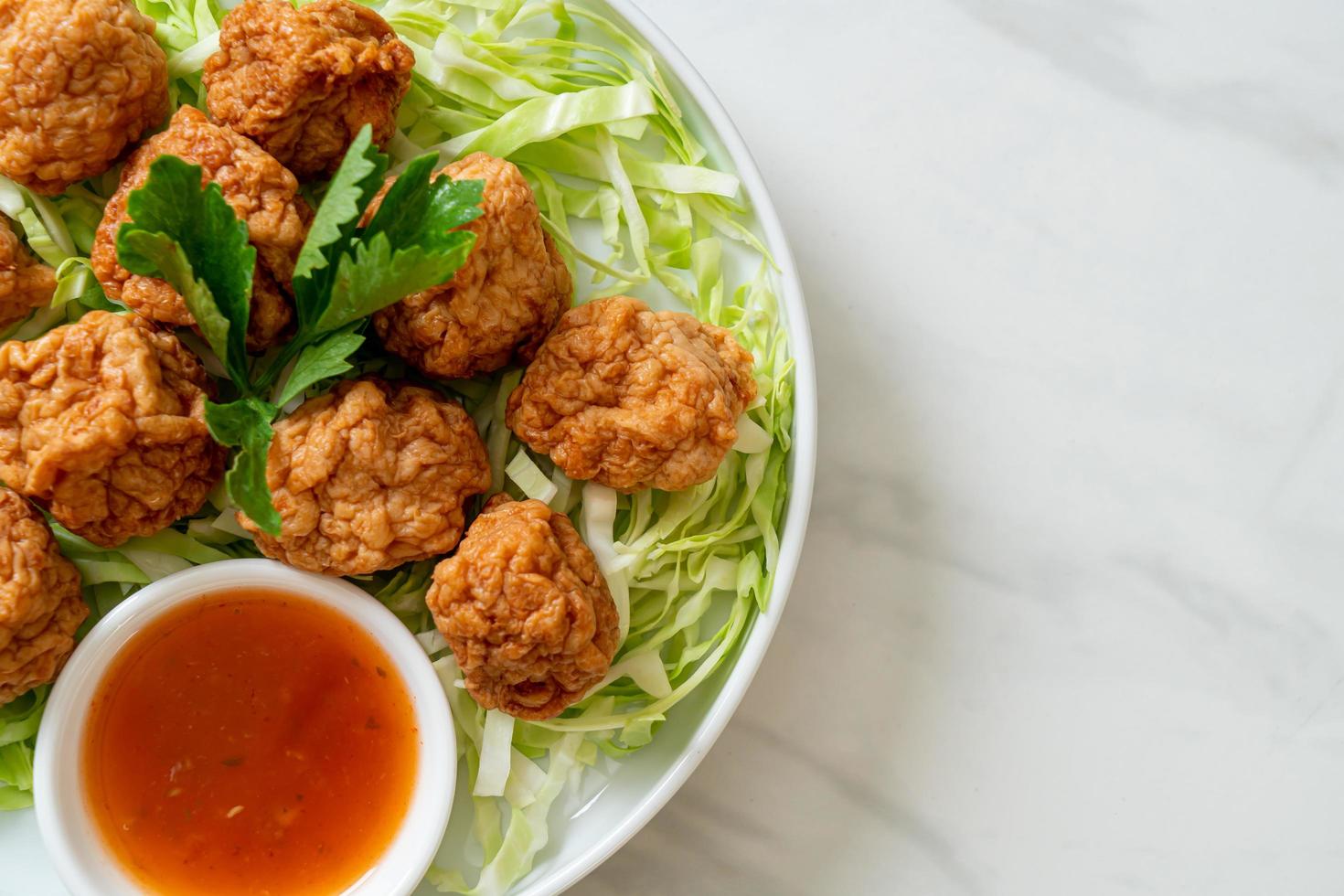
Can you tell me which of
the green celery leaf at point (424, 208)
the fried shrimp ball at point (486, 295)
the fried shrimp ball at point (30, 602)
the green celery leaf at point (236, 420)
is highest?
the green celery leaf at point (424, 208)

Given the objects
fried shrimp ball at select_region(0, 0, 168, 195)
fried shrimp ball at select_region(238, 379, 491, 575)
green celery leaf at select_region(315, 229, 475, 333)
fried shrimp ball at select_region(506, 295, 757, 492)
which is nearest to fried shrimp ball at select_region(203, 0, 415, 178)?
fried shrimp ball at select_region(0, 0, 168, 195)

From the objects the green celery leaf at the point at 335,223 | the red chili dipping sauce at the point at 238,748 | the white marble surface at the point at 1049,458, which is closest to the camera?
the green celery leaf at the point at 335,223

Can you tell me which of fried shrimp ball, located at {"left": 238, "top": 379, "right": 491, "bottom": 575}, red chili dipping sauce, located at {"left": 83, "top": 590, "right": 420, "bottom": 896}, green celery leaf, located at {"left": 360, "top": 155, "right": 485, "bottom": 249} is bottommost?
red chili dipping sauce, located at {"left": 83, "top": 590, "right": 420, "bottom": 896}

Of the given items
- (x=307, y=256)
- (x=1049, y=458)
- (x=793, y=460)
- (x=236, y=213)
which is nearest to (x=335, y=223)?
(x=307, y=256)

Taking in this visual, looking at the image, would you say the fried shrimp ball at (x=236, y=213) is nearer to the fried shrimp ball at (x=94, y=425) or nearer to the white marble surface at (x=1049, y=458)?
the fried shrimp ball at (x=94, y=425)

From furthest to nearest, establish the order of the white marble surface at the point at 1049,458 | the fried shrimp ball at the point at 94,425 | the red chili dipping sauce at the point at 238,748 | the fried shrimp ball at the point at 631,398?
the white marble surface at the point at 1049,458
the red chili dipping sauce at the point at 238,748
the fried shrimp ball at the point at 631,398
the fried shrimp ball at the point at 94,425

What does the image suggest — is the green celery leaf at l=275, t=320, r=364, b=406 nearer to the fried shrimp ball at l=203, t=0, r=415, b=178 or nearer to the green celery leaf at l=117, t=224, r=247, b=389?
the green celery leaf at l=117, t=224, r=247, b=389

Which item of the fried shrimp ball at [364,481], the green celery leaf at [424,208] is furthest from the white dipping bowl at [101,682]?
the green celery leaf at [424,208]
